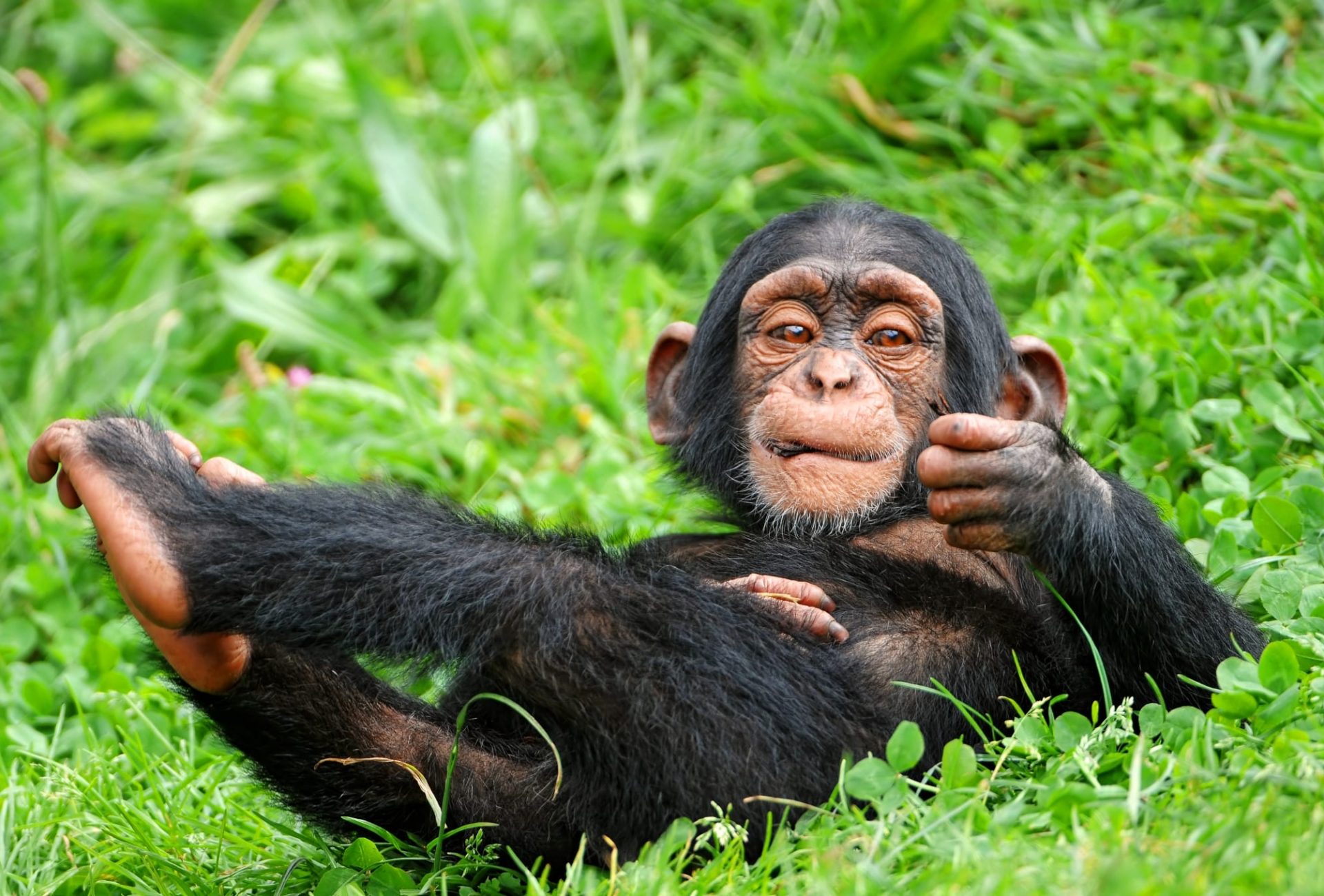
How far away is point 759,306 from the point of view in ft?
14.3

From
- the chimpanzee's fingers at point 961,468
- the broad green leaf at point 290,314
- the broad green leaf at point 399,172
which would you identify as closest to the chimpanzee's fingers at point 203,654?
the chimpanzee's fingers at point 961,468

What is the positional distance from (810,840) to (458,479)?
316 centimetres

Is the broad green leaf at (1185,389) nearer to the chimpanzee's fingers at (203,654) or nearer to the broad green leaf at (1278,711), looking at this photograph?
the broad green leaf at (1278,711)

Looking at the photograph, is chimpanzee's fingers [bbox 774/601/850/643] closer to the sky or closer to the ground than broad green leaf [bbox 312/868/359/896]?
closer to the sky

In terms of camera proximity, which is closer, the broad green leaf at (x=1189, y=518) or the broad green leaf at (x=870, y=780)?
the broad green leaf at (x=870, y=780)

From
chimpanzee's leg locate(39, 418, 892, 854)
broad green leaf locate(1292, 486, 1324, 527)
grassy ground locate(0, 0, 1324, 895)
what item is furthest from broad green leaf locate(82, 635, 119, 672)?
broad green leaf locate(1292, 486, 1324, 527)

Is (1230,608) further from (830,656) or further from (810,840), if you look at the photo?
(810,840)

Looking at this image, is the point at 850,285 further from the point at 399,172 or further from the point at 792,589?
the point at 399,172

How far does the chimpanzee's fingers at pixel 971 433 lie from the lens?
3316 millimetres

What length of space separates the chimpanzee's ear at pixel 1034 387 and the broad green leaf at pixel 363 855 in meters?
2.19

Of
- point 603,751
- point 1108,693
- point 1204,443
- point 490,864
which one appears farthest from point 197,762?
point 1204,443

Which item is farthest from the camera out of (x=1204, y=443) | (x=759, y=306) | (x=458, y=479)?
(x=458, y=479)

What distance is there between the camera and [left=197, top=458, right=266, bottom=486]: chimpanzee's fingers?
3.66 m

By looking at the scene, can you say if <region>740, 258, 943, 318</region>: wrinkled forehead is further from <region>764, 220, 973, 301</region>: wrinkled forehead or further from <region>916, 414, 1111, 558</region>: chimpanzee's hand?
<region>916, 414, 1111, 558</region>: chimpanzee's hand
